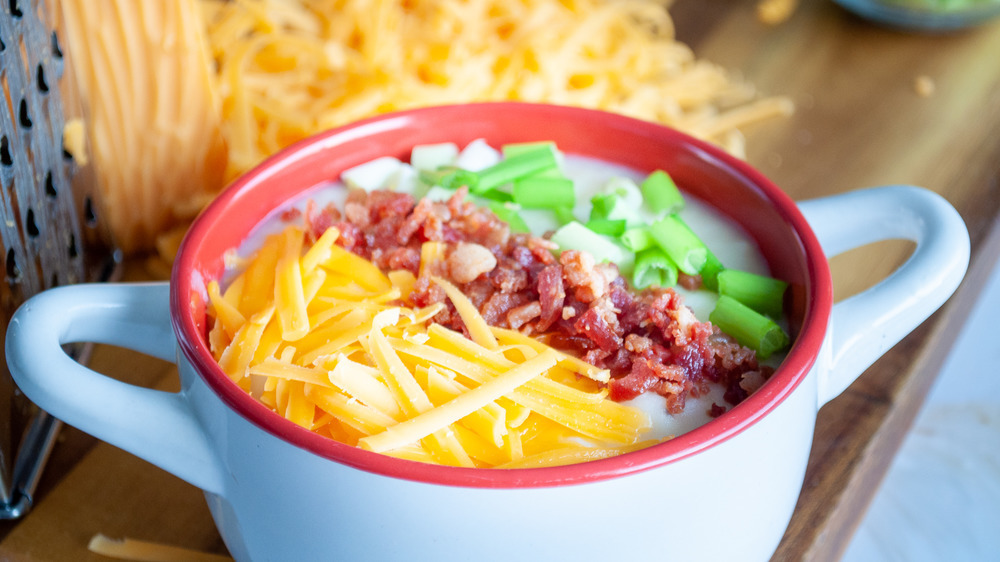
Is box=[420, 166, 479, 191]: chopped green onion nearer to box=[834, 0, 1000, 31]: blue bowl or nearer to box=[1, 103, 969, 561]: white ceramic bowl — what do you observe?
box=[1, 103, 969, 561]: white ceramic bowl

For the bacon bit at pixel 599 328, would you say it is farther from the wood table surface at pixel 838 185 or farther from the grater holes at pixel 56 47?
the grater holes at pixel 56 47

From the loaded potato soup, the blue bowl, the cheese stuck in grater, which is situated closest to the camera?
the loaded potato soup

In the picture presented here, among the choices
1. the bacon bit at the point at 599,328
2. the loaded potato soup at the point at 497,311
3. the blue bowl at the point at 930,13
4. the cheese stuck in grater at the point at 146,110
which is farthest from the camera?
the blue bowl at the point at 930,13

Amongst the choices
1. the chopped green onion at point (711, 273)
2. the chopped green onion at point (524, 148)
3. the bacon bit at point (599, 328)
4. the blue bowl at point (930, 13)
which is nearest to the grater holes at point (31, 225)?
the chopped green onion at point (524, 148)

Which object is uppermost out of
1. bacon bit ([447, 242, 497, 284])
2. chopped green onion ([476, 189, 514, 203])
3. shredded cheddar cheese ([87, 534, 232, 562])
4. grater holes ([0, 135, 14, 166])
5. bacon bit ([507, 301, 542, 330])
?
grater holes ([0, 135, 14, 166])

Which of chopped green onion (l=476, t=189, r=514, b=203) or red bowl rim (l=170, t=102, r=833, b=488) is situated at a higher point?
red bowl rim (l=170, t=102, r=833, b=488)

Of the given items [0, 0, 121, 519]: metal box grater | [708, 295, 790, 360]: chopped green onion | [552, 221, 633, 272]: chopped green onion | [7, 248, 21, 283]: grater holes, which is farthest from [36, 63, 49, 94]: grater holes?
[708, 295, 790, 360]: chopped green onion
